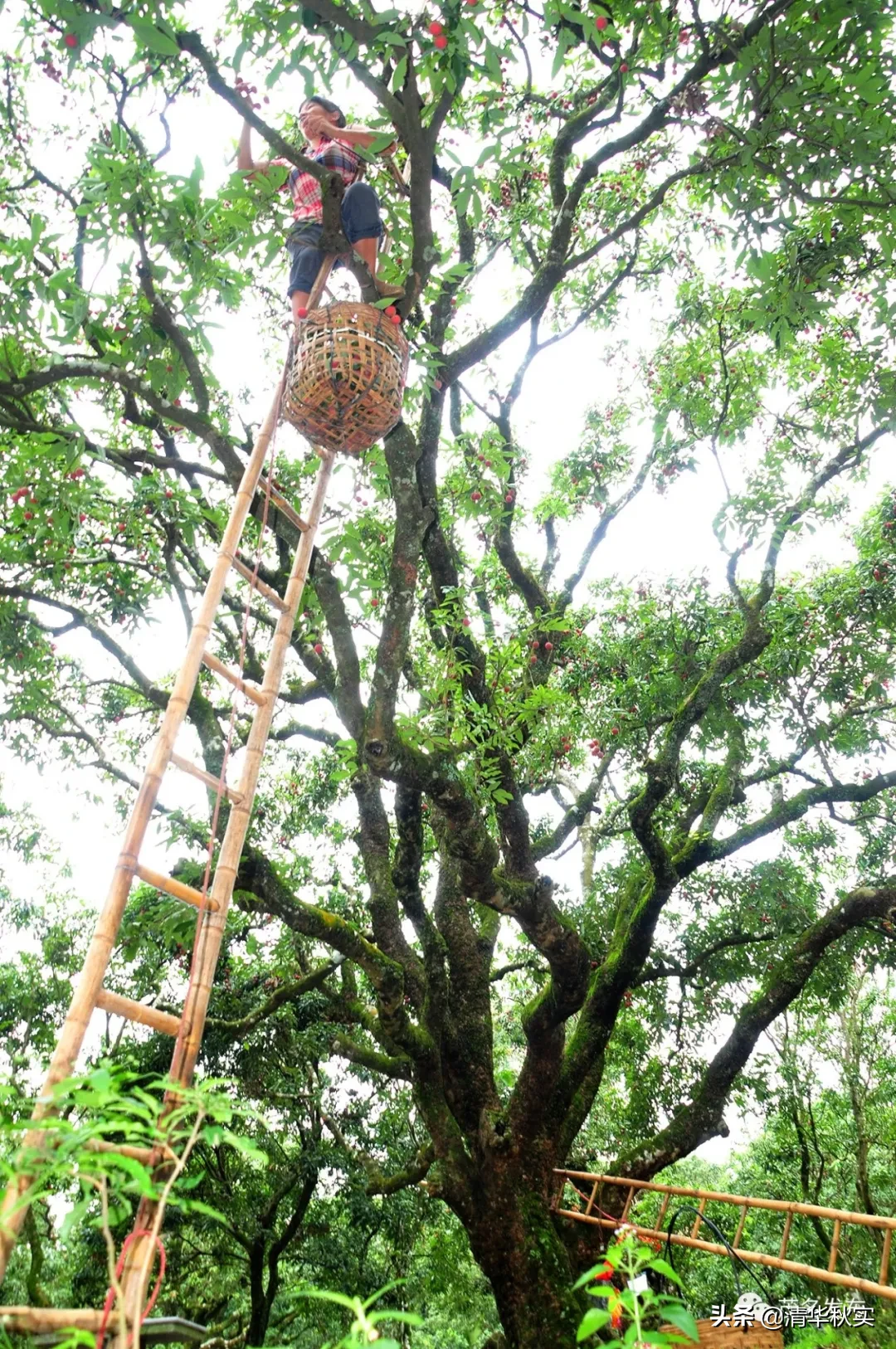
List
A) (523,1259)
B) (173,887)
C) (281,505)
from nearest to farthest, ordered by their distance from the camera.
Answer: (173,887) → (281,505) → (523,1259)

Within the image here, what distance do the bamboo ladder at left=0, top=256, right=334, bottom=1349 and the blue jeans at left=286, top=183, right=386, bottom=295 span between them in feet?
0.38

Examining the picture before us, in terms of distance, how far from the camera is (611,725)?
6723 millimetres

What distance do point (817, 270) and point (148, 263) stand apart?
2.70 m

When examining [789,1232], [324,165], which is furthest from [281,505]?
[789,1232]

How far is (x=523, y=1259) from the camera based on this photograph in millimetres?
4855

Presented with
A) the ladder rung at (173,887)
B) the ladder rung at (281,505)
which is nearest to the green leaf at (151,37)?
the ladder rung at (281,505)

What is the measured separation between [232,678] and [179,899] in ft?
2.07

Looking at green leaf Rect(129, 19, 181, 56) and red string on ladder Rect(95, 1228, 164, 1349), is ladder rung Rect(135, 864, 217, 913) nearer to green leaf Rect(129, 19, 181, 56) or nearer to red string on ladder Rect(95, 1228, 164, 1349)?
red string on ladder Rect(95, 1228, 164, 1349)

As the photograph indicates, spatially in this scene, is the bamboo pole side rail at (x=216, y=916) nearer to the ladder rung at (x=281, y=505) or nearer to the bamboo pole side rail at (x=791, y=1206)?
the ladder rung at (x=281, y=505)

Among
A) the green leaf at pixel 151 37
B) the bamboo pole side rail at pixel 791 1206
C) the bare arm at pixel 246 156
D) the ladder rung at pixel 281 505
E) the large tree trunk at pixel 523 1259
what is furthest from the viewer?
the large tree trunk at pixel 523 1259

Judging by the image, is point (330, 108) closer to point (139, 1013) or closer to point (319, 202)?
point (319, 202)

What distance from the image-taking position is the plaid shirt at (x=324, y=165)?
3045mm

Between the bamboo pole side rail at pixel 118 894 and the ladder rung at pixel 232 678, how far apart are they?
0.08 meters

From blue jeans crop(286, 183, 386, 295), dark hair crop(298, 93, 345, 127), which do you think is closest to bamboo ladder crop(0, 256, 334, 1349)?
blue jeans crop(286, 183, 386, 295)
